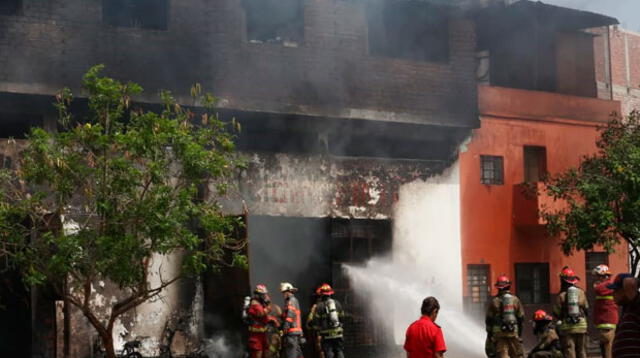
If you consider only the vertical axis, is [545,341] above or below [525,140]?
below

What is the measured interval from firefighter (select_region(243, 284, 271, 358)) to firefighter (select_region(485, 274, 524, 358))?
3347 mm

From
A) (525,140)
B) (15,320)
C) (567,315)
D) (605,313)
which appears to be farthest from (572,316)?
(15,320)

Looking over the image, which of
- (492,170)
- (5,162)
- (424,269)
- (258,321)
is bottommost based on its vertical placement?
(258,321)

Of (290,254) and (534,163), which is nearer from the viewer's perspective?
(290,254)

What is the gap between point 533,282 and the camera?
2194 cm

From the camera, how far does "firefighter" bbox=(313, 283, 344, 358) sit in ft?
50.2

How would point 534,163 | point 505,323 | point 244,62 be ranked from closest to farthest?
point 505,323 < point 244,62 < point 534,163

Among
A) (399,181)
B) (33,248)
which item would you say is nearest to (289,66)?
(399,181)

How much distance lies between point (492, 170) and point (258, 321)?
821 cm

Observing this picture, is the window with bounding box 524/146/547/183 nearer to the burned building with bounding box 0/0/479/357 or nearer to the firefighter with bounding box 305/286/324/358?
the burned building with bounding box 0/0/479/357

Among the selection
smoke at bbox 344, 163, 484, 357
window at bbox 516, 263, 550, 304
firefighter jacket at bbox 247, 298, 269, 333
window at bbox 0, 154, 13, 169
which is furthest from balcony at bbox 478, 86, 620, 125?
window at bbox 0, 154, 13, 169

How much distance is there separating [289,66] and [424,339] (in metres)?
10.6

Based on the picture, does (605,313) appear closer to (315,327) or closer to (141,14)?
(315,327)

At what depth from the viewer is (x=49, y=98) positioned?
641 inches
